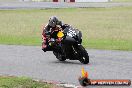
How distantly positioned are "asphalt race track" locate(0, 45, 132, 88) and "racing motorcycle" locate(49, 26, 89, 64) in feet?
0.79

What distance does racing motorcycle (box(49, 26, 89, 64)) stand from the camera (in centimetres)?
1431

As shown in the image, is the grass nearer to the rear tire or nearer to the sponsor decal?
the sponsor decal

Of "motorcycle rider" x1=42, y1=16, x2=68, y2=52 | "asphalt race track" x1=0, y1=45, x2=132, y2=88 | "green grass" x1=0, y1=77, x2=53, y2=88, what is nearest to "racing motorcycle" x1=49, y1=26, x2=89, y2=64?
"motorcycle rider" x1=42, y1=16, x2=68, y2=52

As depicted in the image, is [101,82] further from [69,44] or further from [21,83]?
[69,44]

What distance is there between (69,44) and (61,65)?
68cm

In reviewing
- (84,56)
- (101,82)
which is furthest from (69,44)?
(101,82)

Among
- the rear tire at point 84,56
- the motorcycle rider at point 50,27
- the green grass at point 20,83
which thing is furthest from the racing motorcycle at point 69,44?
the green grass at point 20,83

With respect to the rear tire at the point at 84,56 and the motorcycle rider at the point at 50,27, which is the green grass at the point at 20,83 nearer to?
the rear tire at the point at 84,56

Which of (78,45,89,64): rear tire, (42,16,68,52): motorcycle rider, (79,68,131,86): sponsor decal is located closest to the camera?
(79,68,131,86): sponsor decal

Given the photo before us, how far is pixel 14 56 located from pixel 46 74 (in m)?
4.24

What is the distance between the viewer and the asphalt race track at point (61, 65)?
39.2 feet

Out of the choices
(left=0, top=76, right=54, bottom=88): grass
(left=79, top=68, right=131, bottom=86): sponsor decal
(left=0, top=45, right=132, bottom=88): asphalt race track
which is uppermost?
(left=79, top=68, right=131, bottom=86): sponsor decal

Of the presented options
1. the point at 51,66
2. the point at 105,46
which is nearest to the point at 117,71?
the point at 51,66

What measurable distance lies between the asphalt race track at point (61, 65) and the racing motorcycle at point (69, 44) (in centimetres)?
24
